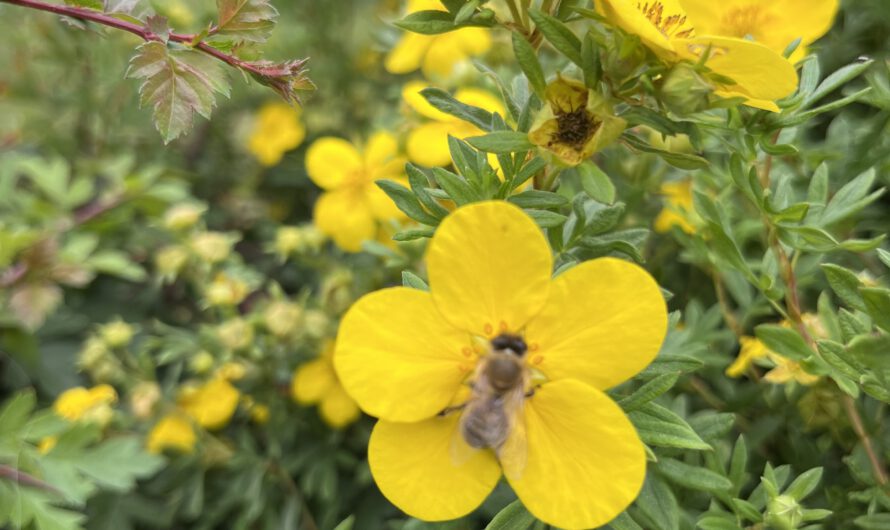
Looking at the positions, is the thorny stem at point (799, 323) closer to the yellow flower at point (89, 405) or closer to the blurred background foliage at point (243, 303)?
the blurred background foliage at point (243, 303)

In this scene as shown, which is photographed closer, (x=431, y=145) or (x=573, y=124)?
(x=573, y=124)

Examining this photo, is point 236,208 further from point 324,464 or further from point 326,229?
point 324,464

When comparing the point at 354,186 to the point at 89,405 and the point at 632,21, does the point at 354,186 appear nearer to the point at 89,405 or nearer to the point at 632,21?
the point at 89,405

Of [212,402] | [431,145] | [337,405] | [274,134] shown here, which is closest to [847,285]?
[431,145]

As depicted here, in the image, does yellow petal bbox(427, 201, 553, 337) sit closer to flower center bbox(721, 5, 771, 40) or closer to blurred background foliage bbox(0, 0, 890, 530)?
blurred background foliage bbox(0, 0, 890, 530)

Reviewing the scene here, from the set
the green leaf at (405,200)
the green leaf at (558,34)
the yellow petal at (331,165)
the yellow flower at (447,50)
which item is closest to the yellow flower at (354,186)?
the yellow petal at (331,165)

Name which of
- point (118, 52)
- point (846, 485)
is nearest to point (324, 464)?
point (846, 485)
